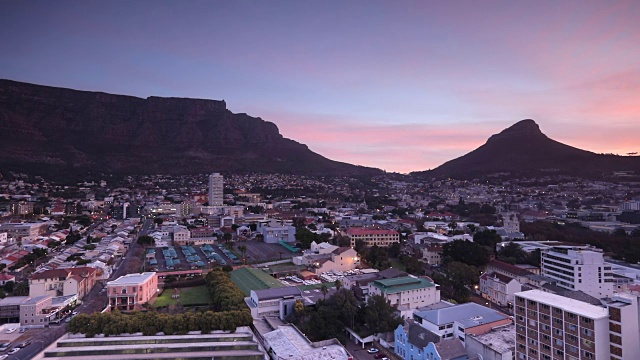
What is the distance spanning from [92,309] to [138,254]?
1741 centimetres

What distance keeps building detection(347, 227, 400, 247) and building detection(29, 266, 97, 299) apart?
26195 millimetres

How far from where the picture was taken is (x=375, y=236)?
4650cm

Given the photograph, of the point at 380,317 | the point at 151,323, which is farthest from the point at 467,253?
the point at 151,323

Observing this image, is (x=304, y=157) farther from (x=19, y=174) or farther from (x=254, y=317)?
(x=254, y=317)

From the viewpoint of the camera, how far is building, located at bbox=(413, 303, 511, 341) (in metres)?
19.7

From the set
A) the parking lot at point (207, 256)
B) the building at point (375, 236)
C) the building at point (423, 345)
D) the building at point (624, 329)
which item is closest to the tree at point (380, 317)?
the building at point (423, 345)

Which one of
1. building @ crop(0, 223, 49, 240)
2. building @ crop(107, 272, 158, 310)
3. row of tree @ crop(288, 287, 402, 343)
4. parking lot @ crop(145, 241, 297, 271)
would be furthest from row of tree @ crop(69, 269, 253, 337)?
building @ crop(0, 223, 49, 240)

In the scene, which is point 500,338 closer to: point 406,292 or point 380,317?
point 380,317

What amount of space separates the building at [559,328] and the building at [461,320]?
9.88 ft

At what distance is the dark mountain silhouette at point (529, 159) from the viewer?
98.6 meters

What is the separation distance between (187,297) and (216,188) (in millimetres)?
55284

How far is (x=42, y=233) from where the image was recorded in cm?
5259

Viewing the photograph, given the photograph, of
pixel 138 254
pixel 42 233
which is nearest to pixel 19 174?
pixel 42 233

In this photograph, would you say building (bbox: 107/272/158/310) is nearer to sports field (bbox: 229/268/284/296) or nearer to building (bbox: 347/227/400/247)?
sports field (bbox: 229/268/284/296)
